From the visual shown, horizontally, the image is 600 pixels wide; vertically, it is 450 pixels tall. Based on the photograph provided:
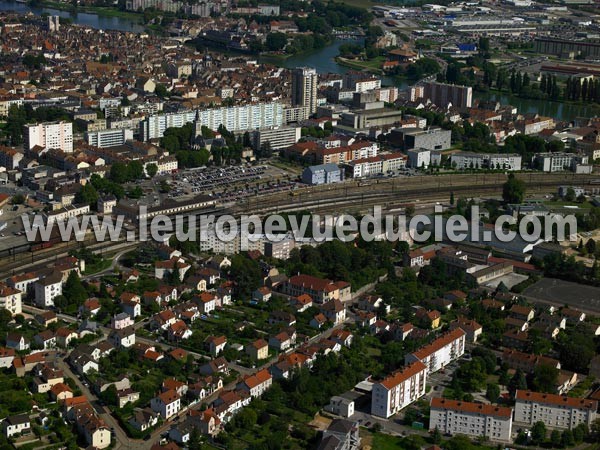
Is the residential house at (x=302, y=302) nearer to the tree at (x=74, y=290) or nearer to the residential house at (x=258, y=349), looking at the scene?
the residential house at (x=258, y=349)

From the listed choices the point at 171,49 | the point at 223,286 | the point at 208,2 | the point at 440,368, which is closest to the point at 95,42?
the point at 171,49

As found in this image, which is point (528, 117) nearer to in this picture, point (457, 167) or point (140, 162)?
point (457, 167)

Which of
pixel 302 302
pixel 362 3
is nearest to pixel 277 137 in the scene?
pixel 302 302

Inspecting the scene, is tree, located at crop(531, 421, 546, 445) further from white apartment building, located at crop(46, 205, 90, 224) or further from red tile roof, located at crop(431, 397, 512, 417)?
white apartment building, located at crop(46, 205, 90, 224)

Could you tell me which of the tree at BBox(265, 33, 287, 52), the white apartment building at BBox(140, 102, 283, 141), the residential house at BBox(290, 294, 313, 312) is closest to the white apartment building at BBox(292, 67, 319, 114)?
the white apartment building at BBox(140, 102, 283, 141)

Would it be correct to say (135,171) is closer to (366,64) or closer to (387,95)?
(387,95)
